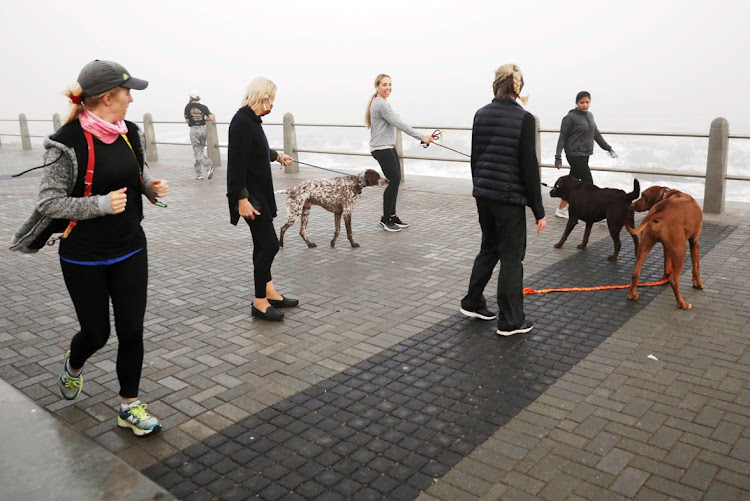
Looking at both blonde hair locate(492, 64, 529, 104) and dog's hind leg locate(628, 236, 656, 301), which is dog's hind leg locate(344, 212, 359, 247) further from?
blonde hair locate(492, 64, 529, 104)

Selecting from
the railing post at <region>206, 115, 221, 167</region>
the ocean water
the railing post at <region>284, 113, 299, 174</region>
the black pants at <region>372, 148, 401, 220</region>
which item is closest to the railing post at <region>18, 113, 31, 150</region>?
the ocean water

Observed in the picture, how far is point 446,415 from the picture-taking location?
416 centimetres

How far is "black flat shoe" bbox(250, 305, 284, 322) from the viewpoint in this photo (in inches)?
229

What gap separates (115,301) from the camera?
3.76 metres

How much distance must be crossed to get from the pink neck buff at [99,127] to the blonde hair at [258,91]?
197 centimetres

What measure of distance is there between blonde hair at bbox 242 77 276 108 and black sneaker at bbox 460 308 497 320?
235cm

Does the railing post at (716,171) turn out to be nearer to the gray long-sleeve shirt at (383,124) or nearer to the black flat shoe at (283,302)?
the gray long-sleeve shirt at (383,124)

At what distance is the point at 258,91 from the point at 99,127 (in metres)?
2.08

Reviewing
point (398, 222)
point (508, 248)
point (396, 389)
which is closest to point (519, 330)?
point (508, 248)

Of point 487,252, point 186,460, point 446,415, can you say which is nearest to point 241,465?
point 186,460

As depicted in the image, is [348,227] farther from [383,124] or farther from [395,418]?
[395,418]

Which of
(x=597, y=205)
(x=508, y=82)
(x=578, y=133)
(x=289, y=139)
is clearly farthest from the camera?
(x=289, y=139)

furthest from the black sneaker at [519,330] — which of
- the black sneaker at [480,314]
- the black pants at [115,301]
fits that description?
the black pants at [115,301]

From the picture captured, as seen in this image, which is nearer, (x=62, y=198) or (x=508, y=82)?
(x=62, y=198)
